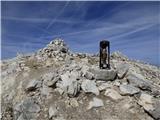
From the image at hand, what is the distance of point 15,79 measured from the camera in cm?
1928

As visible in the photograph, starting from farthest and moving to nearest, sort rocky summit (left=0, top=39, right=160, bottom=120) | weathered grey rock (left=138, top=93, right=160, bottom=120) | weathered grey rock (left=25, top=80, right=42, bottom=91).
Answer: weathered grey rock (left=25, top=80, right=42, bottom=91) < rocky summit (left=0, top=39, right=160, bottom=120) < weathered grey rock (left=138, top=93, right=160, bottom=120)

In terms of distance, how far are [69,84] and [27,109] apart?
9.00ft

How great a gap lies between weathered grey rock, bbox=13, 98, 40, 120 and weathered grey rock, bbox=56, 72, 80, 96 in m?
1.84

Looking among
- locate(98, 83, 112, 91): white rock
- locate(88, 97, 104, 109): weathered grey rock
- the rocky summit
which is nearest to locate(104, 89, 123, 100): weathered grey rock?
the rocky summit

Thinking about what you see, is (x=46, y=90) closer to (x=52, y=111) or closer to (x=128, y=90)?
(x=52, y=111)

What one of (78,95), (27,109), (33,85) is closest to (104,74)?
(78,95)

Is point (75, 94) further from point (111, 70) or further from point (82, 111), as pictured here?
point (111, 70)

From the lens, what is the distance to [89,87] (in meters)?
15.9

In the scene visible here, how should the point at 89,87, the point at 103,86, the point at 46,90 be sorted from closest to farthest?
the point at 89,87 → the point at 103,86 → the point at 46,90

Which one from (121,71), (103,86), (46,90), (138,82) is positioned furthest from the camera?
(121,71)

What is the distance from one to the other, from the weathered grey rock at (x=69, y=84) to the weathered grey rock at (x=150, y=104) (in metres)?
3.62

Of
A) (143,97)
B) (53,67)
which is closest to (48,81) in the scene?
(53,67)

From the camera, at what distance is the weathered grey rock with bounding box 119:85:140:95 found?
15.5 meters

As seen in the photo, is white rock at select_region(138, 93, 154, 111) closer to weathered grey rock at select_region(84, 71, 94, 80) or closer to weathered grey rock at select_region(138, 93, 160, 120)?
weathered grey rock at select_region(138, 93, 160, 120)
